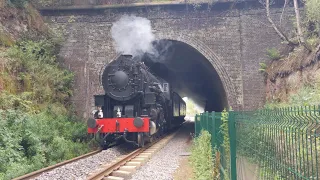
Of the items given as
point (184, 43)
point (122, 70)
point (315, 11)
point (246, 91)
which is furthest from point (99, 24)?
point (315, 11)

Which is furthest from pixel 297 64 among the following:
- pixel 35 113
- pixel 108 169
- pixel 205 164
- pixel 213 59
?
pixel 35 113

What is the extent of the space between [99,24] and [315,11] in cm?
1118

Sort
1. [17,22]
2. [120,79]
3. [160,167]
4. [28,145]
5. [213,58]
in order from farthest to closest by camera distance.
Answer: [213,58], [17,22], [120,79], [28,145], [160,167]

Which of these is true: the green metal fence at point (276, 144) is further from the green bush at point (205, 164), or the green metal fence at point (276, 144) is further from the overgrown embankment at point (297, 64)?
the overgrown embankment at point (297, 64)

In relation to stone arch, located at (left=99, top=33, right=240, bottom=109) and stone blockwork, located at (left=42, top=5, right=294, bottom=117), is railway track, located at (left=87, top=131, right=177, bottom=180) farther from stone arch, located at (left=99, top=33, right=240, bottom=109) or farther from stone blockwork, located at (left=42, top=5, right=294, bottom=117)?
stone blockwork, located at (left=42, top=5, right=294, bottom=117)

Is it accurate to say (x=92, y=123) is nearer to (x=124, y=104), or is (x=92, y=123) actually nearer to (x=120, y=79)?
(x=124, y=104)

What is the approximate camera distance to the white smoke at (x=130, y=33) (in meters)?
17.9

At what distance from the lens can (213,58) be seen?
17.6 metres

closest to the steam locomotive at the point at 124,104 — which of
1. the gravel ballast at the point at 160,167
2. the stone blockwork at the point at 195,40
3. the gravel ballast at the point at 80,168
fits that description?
the gravel ballast at the point at 80,168

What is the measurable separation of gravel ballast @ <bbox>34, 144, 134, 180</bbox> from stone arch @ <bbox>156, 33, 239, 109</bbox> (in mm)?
8495

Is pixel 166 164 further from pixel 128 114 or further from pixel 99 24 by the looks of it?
pixel 99 24

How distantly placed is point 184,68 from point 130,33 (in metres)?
7.64

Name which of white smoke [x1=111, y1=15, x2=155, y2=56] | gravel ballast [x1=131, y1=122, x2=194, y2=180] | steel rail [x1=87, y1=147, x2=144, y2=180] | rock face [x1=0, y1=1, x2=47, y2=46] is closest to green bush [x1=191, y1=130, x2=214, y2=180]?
gravel ballast [x1=131, y1=122, x2=194, y2=180]

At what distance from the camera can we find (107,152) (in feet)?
34.5
